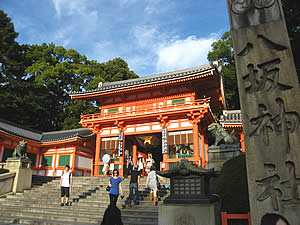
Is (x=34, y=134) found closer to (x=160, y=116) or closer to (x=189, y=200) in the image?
(x=160, y=116)

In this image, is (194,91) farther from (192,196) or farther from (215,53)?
(215,53)

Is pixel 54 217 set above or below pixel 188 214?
below

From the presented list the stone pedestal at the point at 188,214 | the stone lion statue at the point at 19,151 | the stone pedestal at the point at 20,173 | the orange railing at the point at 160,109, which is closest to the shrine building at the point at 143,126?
the orange railing at the point at 160,109

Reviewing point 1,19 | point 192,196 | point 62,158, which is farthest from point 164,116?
point 1,19

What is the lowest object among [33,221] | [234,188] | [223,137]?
[33,221]

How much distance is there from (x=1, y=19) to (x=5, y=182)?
25.8 metres

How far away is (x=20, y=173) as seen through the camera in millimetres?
12531

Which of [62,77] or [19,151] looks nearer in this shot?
[19,151]

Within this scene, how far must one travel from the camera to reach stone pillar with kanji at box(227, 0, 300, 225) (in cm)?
332

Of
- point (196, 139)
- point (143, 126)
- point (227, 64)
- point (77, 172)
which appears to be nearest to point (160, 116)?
point (143, 126)

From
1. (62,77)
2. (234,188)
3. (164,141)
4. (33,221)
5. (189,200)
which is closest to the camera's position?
(189,200)

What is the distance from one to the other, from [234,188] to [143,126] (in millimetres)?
12970

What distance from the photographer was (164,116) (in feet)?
57.0

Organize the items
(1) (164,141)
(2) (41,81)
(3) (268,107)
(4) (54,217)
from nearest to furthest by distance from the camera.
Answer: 1. (3) (268,107)
2. (4) (54,217)
3. (1) (164,141)
4. (2) (41,81)
